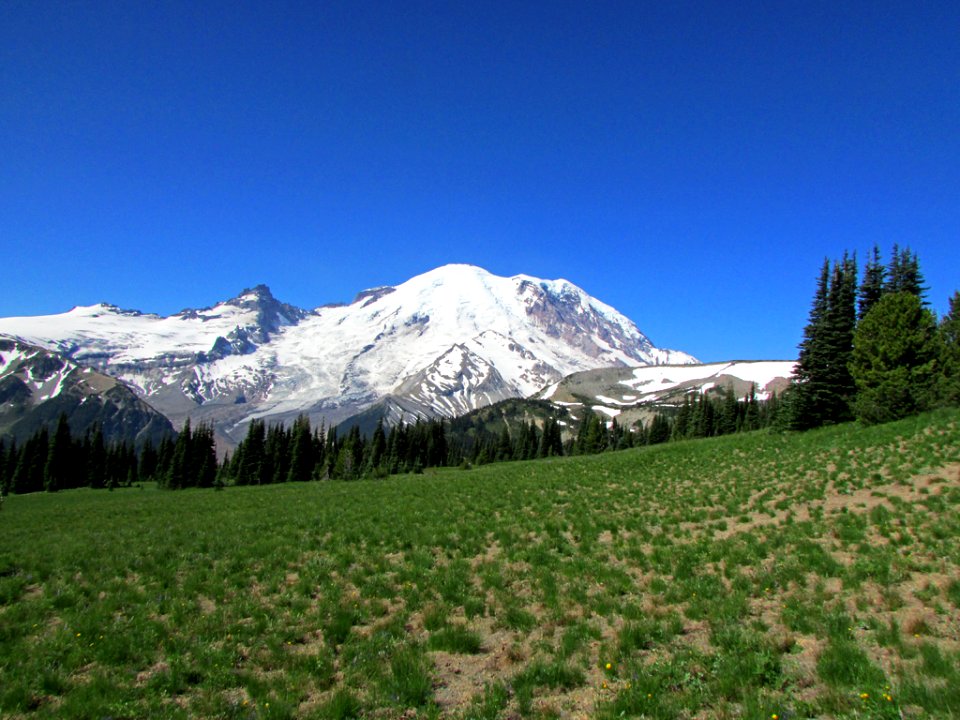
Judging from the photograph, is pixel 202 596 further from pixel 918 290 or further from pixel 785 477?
pixel 918 290

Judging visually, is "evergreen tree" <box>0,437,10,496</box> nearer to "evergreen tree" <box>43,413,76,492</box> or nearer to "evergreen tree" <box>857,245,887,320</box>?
"evergreen tree" <box>43,413,76,492</box>

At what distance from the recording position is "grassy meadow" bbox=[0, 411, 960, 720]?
282 inches

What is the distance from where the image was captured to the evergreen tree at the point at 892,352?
1451 inches

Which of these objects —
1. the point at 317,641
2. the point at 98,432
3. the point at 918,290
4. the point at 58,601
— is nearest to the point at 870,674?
the point at 317,641

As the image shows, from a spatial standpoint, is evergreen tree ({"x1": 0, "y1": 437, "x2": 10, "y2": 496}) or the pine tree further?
evergreen tree ({"x1": 0, "y1": 437, "x2": 10, "y2": 496})

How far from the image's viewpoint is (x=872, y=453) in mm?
24656

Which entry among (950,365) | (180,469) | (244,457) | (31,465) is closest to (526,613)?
(950,365)

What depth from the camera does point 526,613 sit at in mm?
10430

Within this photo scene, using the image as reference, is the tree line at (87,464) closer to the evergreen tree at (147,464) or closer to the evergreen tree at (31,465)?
the evergreen tree at (31,465)

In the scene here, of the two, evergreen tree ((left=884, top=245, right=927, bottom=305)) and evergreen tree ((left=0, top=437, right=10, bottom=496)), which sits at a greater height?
evergreen tree ((left=884, top=245, right=927, bottom=305))

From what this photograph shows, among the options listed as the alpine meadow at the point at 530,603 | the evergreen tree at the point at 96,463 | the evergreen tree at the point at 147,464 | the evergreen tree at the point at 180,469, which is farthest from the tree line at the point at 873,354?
the evergreen tree at the point at 147,464

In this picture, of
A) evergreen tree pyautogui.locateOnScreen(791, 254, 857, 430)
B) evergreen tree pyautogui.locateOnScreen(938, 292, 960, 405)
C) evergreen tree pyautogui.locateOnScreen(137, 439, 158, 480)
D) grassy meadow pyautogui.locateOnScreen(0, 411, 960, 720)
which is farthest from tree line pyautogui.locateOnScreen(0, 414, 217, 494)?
evergreen tree pyautogui.locateOnScreen(938, 292, 960, 405)

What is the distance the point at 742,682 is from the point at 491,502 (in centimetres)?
1870

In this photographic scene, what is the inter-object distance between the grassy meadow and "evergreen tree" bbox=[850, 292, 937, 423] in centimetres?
1849
